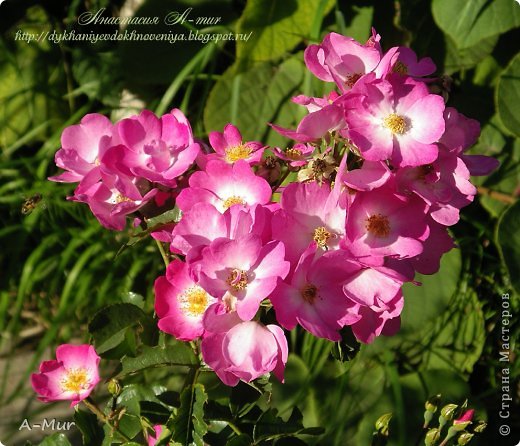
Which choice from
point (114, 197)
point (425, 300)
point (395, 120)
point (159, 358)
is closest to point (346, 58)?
point (395, 120)

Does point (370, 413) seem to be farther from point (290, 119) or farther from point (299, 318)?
point (299, 318)

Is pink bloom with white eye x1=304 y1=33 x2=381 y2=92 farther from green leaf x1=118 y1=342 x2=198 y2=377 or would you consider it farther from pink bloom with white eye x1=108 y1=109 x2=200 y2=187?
green leaf x1=118 y1=342 x2=198 y2=377

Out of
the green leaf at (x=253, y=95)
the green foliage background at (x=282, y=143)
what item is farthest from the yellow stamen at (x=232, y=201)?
the green leaf at (x=253, y=95)

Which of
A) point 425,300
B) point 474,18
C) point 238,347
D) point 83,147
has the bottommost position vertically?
point 425,300

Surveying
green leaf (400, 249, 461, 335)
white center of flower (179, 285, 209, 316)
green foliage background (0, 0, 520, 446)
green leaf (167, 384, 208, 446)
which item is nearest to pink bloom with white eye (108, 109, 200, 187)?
white center of flower (179, 285, 209, 316)

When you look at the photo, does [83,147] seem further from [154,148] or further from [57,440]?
[57,440]

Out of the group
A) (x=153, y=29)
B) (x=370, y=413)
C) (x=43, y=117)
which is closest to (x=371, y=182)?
(x=370, y=413)
